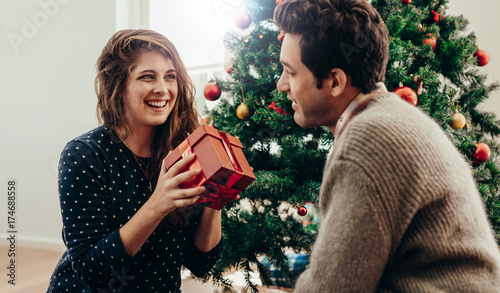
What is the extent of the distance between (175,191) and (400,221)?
0.52 meters

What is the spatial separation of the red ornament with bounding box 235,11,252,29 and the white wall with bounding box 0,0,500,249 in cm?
177

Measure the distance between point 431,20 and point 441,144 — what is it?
1504 mm

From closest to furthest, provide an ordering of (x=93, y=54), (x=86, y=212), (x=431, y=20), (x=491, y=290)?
1. (x=491, y=290)
2. (x=86, y=212)
3. (x=431, y=20)
4. (x=93, y=54)

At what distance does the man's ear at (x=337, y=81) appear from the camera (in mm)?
818

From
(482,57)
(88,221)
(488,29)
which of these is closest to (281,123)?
(88,221)

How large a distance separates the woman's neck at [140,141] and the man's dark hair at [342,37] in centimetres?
61

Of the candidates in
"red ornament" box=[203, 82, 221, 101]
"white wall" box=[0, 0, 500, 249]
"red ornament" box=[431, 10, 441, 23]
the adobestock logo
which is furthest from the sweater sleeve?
the adobestock logo

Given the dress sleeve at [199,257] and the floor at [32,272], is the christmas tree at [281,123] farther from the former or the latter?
the floor at [32,272]

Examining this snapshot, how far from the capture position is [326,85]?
845 millimetres

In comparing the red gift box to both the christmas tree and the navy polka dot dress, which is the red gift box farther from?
the christmas tree

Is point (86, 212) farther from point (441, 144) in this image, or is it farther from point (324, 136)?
point (324, 136)

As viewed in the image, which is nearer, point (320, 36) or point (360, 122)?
point (360, 122)

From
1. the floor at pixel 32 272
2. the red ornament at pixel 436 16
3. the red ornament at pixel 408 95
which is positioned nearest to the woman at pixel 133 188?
the red ornament at pixel 408 95

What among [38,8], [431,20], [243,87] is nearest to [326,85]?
[243,87]
